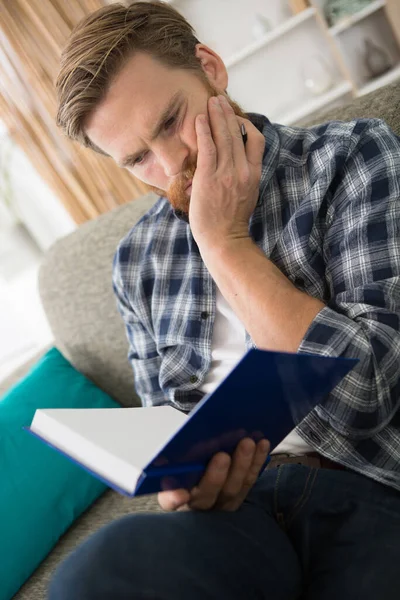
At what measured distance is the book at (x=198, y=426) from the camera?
1.71 ft

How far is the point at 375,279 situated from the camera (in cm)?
80

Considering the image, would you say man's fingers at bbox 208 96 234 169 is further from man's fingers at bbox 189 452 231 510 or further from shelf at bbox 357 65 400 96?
shelf at bbox 357 65 400 96

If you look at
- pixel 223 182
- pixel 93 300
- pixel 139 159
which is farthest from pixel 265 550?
pixel 93 300

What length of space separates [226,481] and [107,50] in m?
0.74

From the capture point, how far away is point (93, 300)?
5.12 ft

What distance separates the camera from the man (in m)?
0.66

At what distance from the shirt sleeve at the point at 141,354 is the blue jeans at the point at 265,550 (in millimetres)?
358

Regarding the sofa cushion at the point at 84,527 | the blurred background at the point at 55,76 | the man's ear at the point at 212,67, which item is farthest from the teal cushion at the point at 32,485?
the blurred background at the point at 55,76

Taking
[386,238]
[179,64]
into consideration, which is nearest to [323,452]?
[386,238]

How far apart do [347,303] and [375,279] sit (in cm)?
5

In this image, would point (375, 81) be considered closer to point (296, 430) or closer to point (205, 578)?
point (296, 430)

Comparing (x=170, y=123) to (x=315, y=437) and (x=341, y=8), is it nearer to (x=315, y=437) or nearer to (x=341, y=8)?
(x=315, y=437)

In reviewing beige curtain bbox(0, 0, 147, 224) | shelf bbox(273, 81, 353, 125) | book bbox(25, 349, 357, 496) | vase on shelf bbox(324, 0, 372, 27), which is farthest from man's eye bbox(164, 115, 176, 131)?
vase on shelf bbox(324, 0, 372, 27)

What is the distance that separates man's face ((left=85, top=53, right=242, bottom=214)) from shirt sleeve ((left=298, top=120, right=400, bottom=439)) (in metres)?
0.27
